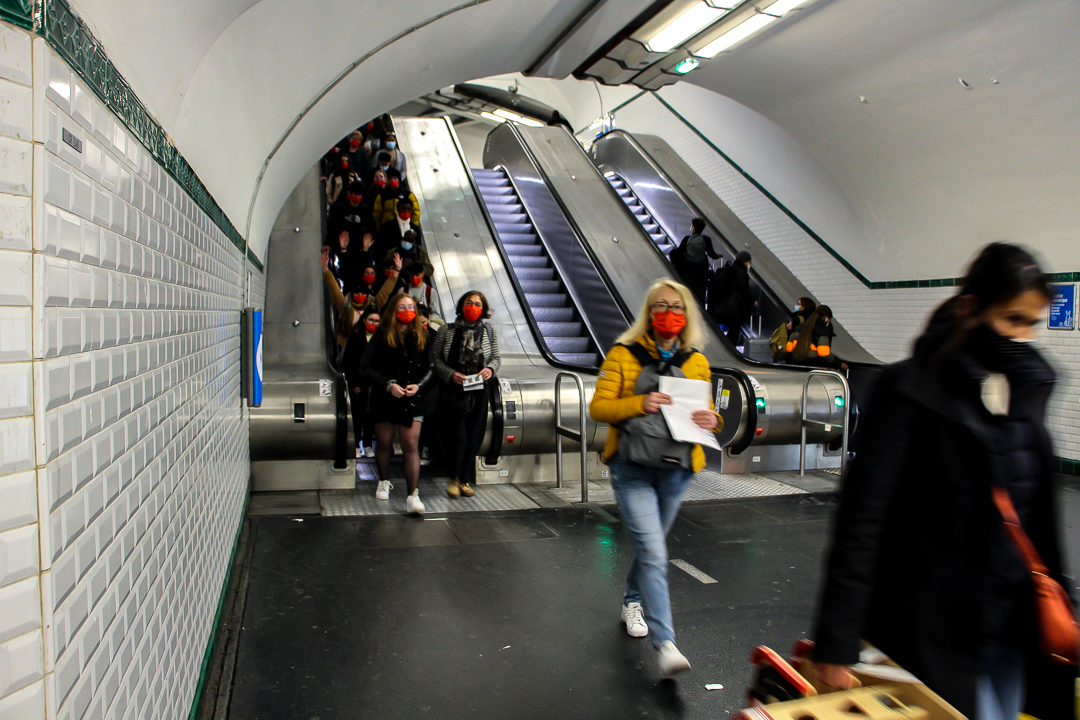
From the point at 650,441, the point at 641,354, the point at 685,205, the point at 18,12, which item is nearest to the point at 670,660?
the point at 650,441

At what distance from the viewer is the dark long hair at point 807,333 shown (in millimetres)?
8078

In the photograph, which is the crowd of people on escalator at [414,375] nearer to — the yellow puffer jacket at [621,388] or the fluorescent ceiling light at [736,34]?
the yellow puffer jacket at [621,388]

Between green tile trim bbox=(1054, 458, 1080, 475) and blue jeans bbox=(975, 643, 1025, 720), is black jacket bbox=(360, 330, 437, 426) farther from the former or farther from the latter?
green tile trim bbox=(1054, 458, 1080, 475)

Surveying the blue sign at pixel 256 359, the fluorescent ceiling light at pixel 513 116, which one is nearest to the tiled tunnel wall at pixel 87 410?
the blue sign at pixel 256 359

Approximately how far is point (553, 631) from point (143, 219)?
240cm

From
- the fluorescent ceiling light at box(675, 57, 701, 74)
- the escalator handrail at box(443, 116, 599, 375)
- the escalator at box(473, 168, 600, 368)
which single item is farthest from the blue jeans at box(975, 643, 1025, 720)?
the escalator at box(473, 168, 600, 368)

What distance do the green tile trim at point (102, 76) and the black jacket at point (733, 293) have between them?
7.98 metres

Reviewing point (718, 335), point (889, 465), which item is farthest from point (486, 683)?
point (718, 335)

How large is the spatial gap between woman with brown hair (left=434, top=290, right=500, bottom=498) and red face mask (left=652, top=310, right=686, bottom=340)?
267 centimetres

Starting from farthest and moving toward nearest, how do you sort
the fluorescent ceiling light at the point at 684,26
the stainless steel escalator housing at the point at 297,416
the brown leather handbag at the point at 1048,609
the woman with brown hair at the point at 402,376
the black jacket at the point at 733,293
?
1. the black jacket at the point at 733,293
2. the stainless steel escalator housing at the point at 297,416
3. the woman with brown hair at the point at 402,376
4. the fluorescent ceiling light at the point at 684,26
5. the brown leather handbag at the point at 1048,609

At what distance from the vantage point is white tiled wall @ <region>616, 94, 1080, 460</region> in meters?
7.10

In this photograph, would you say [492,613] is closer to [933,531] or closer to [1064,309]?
[933,531]

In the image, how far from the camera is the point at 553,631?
10.8 feet

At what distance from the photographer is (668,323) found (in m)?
2.98
